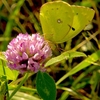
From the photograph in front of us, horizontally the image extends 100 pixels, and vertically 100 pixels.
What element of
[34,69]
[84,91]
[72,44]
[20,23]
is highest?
[34,69]

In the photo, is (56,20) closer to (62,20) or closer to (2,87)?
(62,20)

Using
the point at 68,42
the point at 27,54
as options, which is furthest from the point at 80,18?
the point at 68,42

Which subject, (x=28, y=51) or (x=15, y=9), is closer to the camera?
(x=28, y=51)

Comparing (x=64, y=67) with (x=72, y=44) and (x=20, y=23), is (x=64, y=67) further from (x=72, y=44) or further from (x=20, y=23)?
(x=20, y=23)

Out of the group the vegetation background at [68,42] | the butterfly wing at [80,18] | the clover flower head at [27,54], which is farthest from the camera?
the vegetation background at [68,42]

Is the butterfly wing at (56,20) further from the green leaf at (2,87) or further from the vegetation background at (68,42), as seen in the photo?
the vegetation background at (68,42)

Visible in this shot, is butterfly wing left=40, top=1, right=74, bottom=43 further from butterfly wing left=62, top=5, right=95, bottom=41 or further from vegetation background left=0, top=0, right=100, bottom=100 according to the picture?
vegetation background left=0, top=0, right=100, bottom=100

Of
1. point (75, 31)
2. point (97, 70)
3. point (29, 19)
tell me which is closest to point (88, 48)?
point (97, 70)

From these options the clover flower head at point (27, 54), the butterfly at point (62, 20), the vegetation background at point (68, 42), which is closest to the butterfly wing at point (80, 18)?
the butterfly at point (62, 20)
